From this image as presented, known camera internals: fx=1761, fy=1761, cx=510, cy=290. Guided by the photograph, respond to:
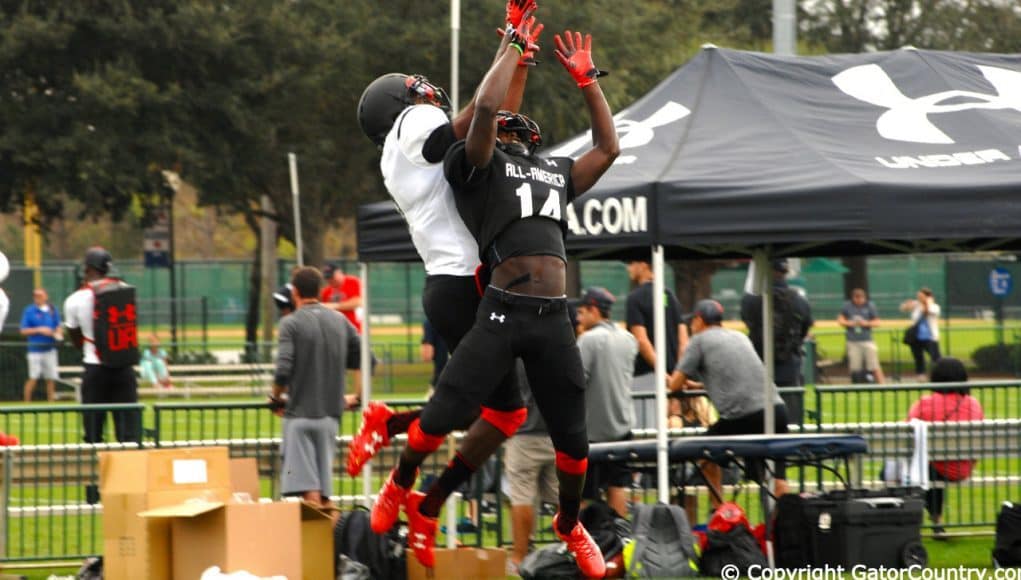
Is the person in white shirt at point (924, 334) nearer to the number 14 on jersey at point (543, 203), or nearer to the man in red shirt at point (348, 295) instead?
the man in red shirt at point (348, 295)

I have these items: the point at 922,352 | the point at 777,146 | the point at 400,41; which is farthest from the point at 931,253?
the point at 400,41

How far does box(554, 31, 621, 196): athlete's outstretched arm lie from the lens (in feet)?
24.9

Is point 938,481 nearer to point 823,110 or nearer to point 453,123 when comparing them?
point 823,110

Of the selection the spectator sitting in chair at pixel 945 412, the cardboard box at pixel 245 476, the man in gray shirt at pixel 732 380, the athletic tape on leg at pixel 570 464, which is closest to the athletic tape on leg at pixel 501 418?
the athletic tape on leg at pixel 570 464

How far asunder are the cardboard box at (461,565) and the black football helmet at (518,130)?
2050mm

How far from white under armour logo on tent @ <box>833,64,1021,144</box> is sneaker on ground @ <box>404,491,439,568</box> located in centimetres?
364

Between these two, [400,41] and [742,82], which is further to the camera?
[400,41]

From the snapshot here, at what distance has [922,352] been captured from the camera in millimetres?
29828

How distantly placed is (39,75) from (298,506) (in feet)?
82.7

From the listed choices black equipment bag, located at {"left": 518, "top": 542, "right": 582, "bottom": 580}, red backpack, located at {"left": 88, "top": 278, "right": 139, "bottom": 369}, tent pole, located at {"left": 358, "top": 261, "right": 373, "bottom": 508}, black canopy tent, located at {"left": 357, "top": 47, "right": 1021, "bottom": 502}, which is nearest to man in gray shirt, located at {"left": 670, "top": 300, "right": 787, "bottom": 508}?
black canopy tent, located at {"left": 357, "top": 47, "right": 1021, "bottom": 502}

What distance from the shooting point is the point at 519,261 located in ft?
24.2

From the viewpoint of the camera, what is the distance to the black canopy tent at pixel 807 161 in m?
9.07

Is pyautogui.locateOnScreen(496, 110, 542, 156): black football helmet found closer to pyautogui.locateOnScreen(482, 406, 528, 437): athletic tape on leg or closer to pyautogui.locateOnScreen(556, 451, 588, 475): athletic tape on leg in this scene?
pyautogui.locateOnScreen(482, 406, 528, 437): athletic tape on leg

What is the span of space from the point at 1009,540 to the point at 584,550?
292cm
